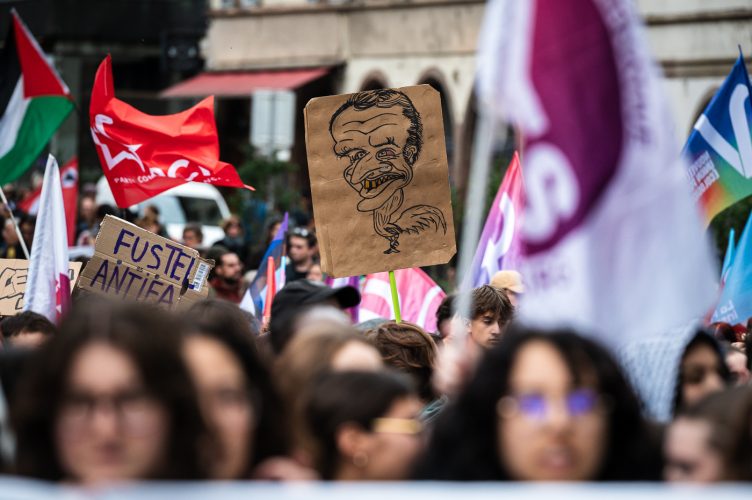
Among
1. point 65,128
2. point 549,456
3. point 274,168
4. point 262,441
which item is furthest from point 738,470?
point 65,128

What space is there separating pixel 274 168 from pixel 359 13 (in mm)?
8254

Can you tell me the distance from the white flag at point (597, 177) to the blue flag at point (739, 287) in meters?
5.87

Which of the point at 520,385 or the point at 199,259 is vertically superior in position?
the point at 199,259

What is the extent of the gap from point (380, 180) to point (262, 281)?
324 cm

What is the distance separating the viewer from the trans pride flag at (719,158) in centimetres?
970

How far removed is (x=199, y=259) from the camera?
924 centimetres

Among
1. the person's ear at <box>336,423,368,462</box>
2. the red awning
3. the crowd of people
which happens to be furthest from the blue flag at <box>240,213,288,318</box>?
the red awning

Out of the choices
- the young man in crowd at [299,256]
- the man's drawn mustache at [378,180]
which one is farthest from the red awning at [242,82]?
the man's drawn mustache at [378,180]

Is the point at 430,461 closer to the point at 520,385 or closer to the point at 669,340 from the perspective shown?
the point at 520,385

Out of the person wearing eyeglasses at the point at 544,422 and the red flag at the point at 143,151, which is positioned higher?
the red flag at the point at 143,151

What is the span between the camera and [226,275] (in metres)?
12.4

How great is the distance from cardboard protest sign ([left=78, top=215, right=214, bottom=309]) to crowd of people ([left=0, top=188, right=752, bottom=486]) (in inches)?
181

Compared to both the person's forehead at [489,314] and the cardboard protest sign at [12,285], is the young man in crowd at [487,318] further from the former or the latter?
the cardboard protest sign at [12,285]

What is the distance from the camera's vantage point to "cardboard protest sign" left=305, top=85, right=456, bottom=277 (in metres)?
8.38
